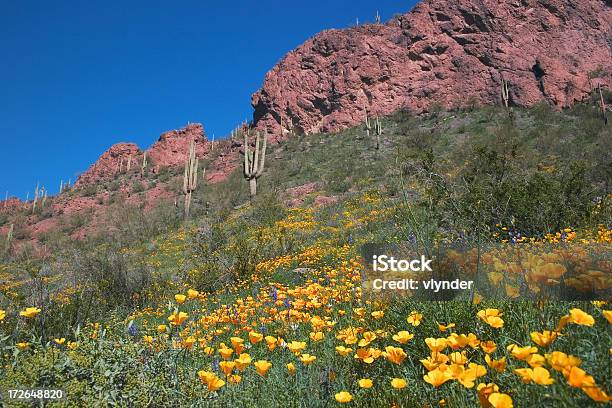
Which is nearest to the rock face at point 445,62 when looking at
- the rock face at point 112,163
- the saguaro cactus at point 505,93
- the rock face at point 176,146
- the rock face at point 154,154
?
the saguaro cactus at point 505,93

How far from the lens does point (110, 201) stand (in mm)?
33156

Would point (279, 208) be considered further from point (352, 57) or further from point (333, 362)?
point (352, 57)

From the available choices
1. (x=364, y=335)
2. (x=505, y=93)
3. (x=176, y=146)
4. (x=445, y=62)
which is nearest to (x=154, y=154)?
(x=176, y=146)

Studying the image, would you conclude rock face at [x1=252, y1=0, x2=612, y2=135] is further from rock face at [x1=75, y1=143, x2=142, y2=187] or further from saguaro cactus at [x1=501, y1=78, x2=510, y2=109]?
rock face at [x1=75, y1=143, x2=142, y2=187]

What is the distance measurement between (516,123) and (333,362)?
26.9 m

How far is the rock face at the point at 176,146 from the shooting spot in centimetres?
4528

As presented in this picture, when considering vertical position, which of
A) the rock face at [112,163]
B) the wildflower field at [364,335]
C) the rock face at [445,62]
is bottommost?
the wildflower field at [364,335]

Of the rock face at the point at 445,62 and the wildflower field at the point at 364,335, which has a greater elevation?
the rock face at the point at 445,62

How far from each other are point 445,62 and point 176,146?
1231 inches

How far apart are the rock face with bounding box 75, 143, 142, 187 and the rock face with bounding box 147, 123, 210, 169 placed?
7.90 feet

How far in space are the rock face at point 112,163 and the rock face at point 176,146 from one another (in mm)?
2409

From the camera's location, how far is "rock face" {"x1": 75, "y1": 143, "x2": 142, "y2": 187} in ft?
152

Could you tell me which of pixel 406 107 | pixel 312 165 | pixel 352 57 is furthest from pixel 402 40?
pixel 312 165

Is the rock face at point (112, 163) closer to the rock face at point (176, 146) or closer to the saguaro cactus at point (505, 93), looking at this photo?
the rock face at point (176, 146)
